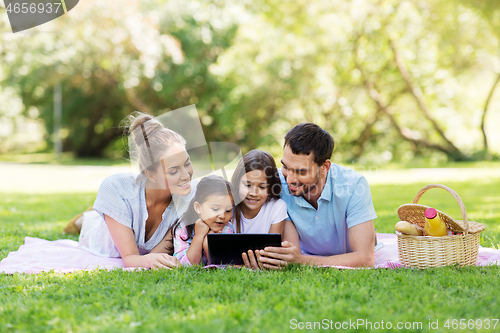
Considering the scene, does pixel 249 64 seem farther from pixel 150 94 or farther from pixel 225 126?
pixel 150 94

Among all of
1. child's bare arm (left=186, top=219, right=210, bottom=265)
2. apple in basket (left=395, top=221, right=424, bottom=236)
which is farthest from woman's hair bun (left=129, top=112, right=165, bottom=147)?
apple in basket (left=395, top=221, right=424, bottom=236)

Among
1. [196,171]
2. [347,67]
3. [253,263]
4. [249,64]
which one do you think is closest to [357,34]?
[347,67]

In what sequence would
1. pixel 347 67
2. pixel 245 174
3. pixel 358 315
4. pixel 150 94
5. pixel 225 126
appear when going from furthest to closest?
1. pixel 150 94
2. pixel 225 126
3. pixel 347 67
4. pixel 245 174
5. pixel 358 315

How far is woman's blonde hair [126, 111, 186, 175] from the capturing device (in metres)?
3.78

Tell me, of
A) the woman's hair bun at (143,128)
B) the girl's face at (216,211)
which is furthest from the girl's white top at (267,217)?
the woman's hair bun at (143,128)

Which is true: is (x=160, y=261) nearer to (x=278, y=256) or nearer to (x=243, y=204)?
(x=243, y=204)

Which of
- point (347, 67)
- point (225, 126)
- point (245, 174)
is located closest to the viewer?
point (245, 174)

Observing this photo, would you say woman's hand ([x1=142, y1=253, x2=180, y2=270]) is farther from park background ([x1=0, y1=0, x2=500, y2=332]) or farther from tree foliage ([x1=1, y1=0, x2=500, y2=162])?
tree foliage ([x1=1, y1=0, x2=500, y2=162])

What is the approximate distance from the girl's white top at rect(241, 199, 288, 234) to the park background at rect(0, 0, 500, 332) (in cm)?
49

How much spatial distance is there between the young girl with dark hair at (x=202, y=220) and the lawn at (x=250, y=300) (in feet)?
0.85

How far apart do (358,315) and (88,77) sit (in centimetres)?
2513

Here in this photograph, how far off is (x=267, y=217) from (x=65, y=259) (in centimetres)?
192

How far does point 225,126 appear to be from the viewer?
68.9ft

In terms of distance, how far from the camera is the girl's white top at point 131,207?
12.5 feet
